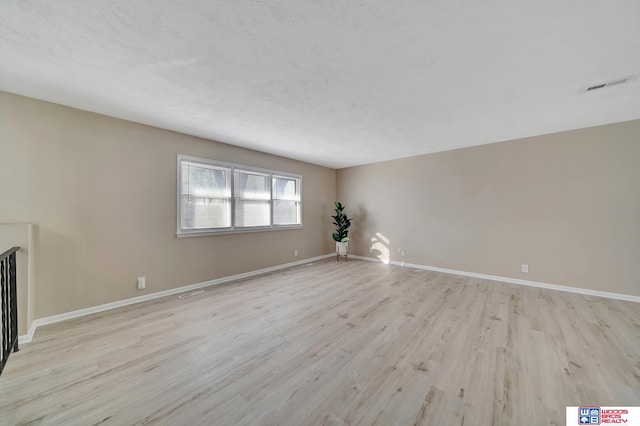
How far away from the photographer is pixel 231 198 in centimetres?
431

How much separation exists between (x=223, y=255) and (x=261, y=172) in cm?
187

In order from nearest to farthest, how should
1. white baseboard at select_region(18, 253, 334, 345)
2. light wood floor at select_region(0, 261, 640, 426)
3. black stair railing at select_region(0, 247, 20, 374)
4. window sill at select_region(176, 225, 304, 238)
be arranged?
light wood floor at select_region(0, 261, 640, 426) < black stair railing at select_region(0, 247, 20, 374) < white baseboard at select_region(18, 253, 334, 345) < window sill at select_region(176, 225, 304, 238)

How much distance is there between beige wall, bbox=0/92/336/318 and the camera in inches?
98.7

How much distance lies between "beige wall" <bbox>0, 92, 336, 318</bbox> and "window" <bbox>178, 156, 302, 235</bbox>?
0.17 metres

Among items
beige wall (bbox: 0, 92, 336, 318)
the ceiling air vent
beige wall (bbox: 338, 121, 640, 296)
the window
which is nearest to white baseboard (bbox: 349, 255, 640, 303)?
beige wall (bbox: 338, 121, 640, 296)

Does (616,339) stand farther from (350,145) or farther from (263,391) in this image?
(350,145)

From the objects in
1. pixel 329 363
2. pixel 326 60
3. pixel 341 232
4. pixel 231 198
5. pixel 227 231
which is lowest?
pixel 329 363

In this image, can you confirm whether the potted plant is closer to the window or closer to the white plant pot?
the white plant pot

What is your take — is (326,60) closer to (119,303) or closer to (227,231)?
(227,231)

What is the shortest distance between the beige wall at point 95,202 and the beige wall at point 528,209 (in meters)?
4.21

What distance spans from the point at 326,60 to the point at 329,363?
2.62m

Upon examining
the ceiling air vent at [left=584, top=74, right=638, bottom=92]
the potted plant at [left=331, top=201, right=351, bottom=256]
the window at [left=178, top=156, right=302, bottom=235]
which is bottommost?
the potted plant at [left=331, top=201, right=351, bottom=256]

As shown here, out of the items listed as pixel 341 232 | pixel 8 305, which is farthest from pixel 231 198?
pixel 341 232

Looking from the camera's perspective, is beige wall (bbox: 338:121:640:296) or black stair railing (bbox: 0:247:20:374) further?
beige wall (bbox: 338:121:640:296)
